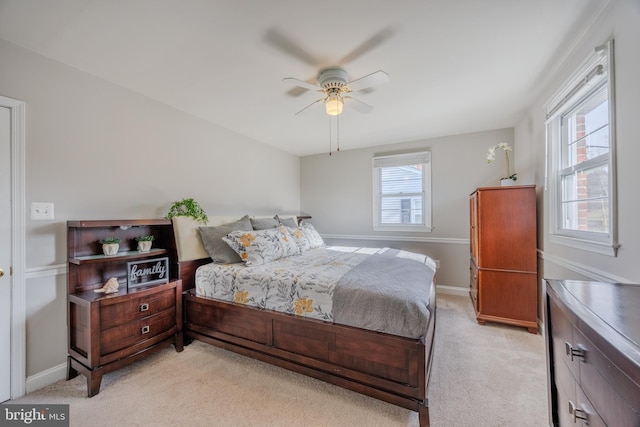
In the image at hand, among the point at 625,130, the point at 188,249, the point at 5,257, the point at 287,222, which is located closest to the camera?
the point at 625,130

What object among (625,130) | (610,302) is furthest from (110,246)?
(625,130)

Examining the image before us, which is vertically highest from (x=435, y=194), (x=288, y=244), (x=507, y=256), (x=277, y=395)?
(x=435, y=194)

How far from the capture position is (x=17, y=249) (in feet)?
6.05

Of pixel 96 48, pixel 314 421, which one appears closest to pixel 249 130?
pixel 96 48

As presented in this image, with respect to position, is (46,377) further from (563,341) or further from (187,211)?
(563,341)

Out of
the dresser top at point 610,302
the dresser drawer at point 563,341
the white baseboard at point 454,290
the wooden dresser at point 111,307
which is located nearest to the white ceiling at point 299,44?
the wooden dresser at point 111,307

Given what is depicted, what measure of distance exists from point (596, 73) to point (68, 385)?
4351 mm

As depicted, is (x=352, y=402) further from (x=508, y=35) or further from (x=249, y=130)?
(x=249, y=130)

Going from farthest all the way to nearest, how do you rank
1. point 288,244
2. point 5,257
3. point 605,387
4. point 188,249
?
point 288,244 → point 188,249 → point 5,257 → point 605,387

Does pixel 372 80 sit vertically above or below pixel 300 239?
above

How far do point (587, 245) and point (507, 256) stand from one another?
3.31ft

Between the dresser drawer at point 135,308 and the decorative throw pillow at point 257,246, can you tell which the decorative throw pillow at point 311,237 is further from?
the dresser drawer at point 135,308

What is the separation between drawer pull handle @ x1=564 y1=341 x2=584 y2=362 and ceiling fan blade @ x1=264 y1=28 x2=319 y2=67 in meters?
2.21

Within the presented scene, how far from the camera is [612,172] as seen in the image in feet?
5.14
